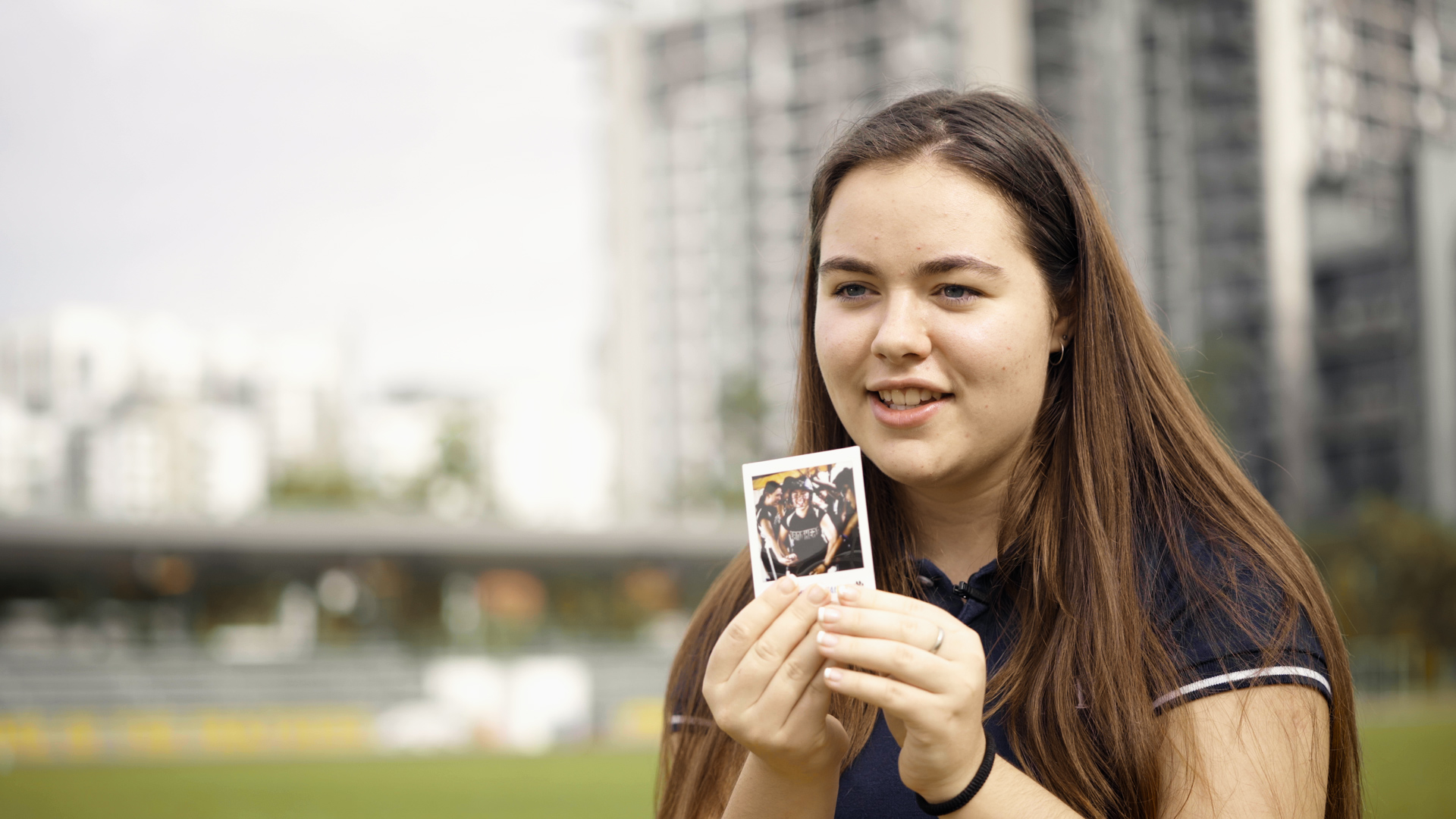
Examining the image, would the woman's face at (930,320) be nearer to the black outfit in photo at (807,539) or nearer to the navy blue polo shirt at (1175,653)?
the black outfit in photo at (807,539)

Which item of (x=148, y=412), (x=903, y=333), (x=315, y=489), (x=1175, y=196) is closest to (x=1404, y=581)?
(x=1175, y=196)

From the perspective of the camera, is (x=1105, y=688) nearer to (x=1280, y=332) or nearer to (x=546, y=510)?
(x=1280, y=332)

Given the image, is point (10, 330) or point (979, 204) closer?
point (979, 204)

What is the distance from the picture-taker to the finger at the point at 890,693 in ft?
5.71

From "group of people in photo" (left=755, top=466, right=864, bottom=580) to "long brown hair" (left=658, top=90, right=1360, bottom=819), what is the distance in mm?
301

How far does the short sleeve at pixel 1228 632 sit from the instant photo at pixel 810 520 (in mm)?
527

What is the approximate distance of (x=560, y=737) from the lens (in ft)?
95.1

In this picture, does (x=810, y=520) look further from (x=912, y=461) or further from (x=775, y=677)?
(x=775, y=677)

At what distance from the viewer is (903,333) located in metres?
2.04

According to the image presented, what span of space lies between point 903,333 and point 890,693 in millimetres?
627

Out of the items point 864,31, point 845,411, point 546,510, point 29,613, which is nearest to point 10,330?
point 546,510

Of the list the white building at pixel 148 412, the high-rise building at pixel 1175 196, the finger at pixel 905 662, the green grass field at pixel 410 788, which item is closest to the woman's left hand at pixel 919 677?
the finger at pixel 905 662

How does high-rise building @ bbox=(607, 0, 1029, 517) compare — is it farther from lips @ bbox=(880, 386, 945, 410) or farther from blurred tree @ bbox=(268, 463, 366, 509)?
lips @ bbox=(880, 386, 945, 410)

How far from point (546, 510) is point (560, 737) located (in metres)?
86.6
